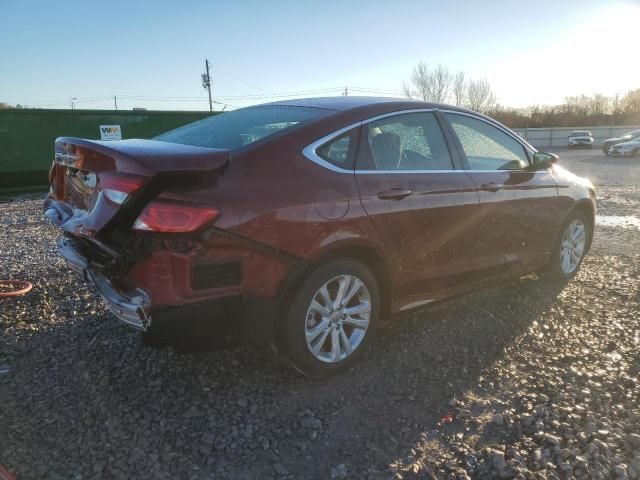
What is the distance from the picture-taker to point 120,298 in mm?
2512

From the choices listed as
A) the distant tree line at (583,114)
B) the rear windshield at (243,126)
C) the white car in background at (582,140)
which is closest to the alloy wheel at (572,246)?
the rear windshield at (243,126)

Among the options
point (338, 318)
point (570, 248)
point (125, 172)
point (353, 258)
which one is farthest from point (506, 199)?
point (125, 172)

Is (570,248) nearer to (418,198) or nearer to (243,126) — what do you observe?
(418,198)

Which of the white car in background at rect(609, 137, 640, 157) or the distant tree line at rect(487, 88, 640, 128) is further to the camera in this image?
the distant tree line at rect(487, 88, 640, 128)

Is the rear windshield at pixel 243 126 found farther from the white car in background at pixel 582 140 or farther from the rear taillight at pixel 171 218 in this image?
the white car in background at pixel 582 140

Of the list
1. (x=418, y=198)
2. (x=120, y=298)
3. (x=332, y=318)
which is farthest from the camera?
(x=418, y=198)

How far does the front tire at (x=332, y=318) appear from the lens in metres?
2.79

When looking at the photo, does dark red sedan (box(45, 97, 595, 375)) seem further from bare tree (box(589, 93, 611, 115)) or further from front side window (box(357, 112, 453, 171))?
bare tree (box(589, 93, 611, 115))

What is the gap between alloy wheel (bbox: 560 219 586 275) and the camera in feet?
15.8

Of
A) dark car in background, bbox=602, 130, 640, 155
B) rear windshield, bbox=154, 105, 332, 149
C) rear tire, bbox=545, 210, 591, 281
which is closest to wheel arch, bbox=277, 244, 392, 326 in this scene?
rear windshield, bbox=154, 105, 332, 149

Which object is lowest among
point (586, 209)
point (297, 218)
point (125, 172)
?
point (586, 209)

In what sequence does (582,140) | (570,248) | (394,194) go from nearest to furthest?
(394,194), (570,248), (582,140)

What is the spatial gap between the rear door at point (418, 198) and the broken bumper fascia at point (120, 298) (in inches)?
53.1

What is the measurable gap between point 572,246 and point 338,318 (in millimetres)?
3110
